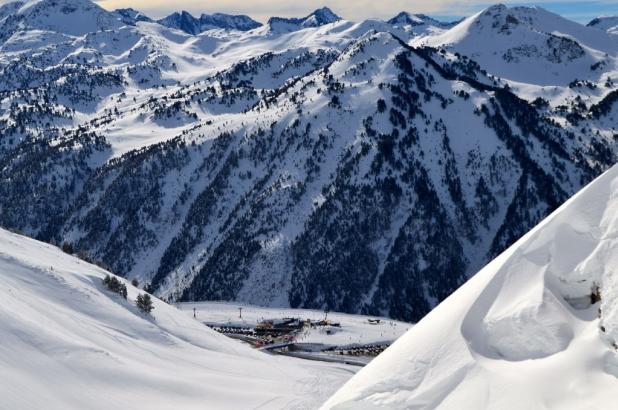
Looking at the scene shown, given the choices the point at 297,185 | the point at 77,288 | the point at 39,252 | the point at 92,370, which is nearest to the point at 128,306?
the point at 77,288

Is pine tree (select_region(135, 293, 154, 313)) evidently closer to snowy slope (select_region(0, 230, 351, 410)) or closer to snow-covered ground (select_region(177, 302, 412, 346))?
snowy slope (select_region(0, 230, 351, 410))

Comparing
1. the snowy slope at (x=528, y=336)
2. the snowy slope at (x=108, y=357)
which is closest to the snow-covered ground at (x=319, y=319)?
the snowy slope at (x=108, y=357)

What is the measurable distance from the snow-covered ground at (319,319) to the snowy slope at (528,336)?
9635 cm

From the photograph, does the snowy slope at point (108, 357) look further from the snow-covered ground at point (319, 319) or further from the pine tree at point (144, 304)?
the snow-covered ground at point (319, 319)

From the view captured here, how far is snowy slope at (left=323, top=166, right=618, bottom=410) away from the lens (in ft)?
34.3

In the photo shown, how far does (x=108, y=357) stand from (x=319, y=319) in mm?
93899

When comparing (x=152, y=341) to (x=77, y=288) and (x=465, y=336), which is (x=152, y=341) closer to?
(x=77, y=288)

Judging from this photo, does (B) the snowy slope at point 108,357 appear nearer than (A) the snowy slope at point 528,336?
No

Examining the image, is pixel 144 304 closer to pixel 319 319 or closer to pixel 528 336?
pixel 528 336

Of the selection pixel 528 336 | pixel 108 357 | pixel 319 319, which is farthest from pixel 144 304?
pixel 319 319

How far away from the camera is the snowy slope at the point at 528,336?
10.5 m

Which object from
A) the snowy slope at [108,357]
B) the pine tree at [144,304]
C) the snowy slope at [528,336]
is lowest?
the pine tree at [144,304]

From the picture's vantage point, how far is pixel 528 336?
1162cm

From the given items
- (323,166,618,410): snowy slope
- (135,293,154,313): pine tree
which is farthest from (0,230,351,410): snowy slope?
(323,166,618,410): snowy slope
